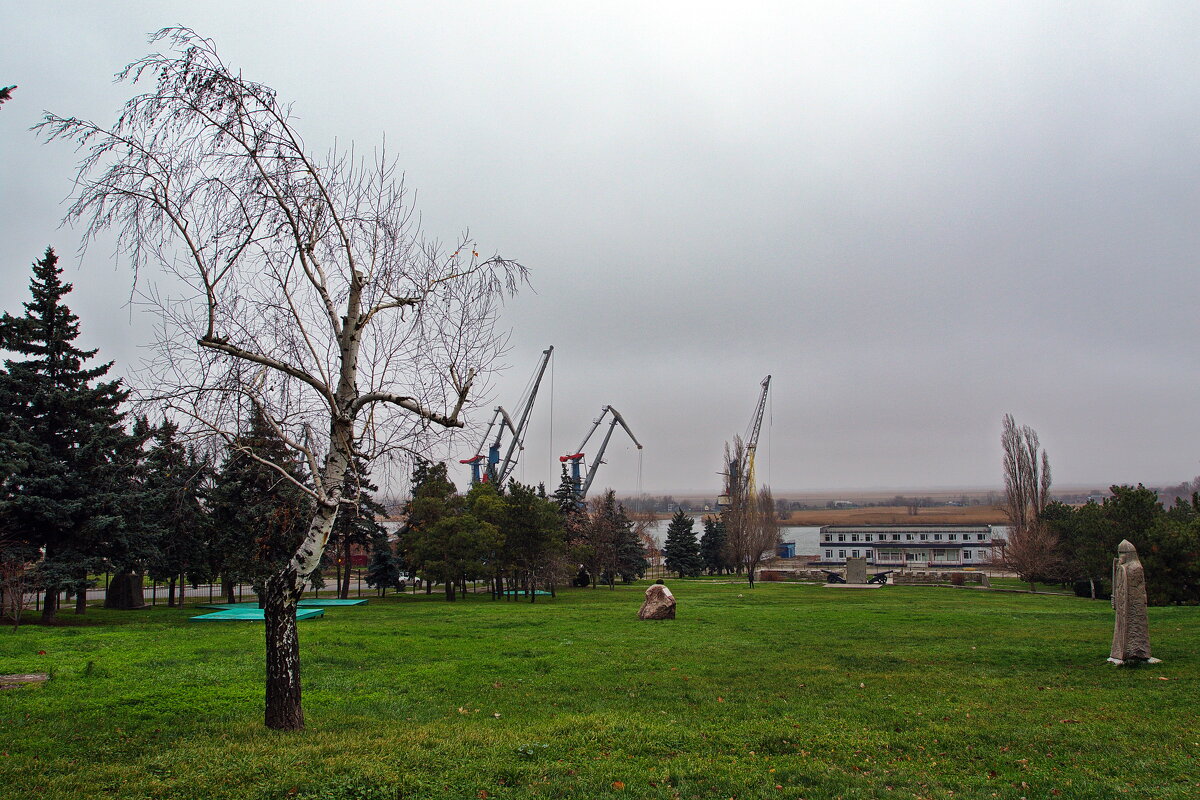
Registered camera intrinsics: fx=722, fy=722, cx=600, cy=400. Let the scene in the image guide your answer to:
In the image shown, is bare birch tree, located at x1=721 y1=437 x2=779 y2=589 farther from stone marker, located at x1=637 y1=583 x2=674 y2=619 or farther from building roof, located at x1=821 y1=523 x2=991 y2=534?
stone marker, located at x1=637 y1=583 x2=674 y2=619

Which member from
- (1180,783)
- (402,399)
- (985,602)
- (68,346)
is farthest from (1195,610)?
(68,346)

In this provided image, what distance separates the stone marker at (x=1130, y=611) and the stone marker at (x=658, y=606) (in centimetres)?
1067

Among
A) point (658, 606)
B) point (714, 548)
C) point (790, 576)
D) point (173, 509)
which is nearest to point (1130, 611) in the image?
point (658, 606)

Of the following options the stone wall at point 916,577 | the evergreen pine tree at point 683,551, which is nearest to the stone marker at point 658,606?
the stone wall at point 916,577

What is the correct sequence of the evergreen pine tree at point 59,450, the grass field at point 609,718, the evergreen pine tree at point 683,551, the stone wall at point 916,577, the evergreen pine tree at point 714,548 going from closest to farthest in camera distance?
the grass field at point 609,718 → the evergreen pine tree at point 59,450 → the stone wall at point 916,577 → the evergreen pine tree at point 683,551 → the evergreen pine tree at point 714,548

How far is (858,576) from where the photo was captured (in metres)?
45.7

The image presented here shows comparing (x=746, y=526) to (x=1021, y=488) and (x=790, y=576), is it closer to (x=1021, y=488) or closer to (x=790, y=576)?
(x=790, y=576)

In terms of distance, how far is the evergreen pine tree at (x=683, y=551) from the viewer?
59.9 meters

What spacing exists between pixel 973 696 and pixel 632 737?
5195 millimetres

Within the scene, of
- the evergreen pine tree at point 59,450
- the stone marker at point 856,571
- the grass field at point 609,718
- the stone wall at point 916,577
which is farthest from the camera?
the stone marker at point 856,571

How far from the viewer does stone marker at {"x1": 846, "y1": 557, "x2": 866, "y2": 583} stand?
45719 millimetres

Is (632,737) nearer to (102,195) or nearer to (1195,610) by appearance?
(102,195)

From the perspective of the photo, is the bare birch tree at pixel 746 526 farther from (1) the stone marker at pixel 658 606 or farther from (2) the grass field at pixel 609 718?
(2) the grass field at pixel 609 718

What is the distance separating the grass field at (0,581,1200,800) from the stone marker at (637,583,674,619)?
14.4 feet
